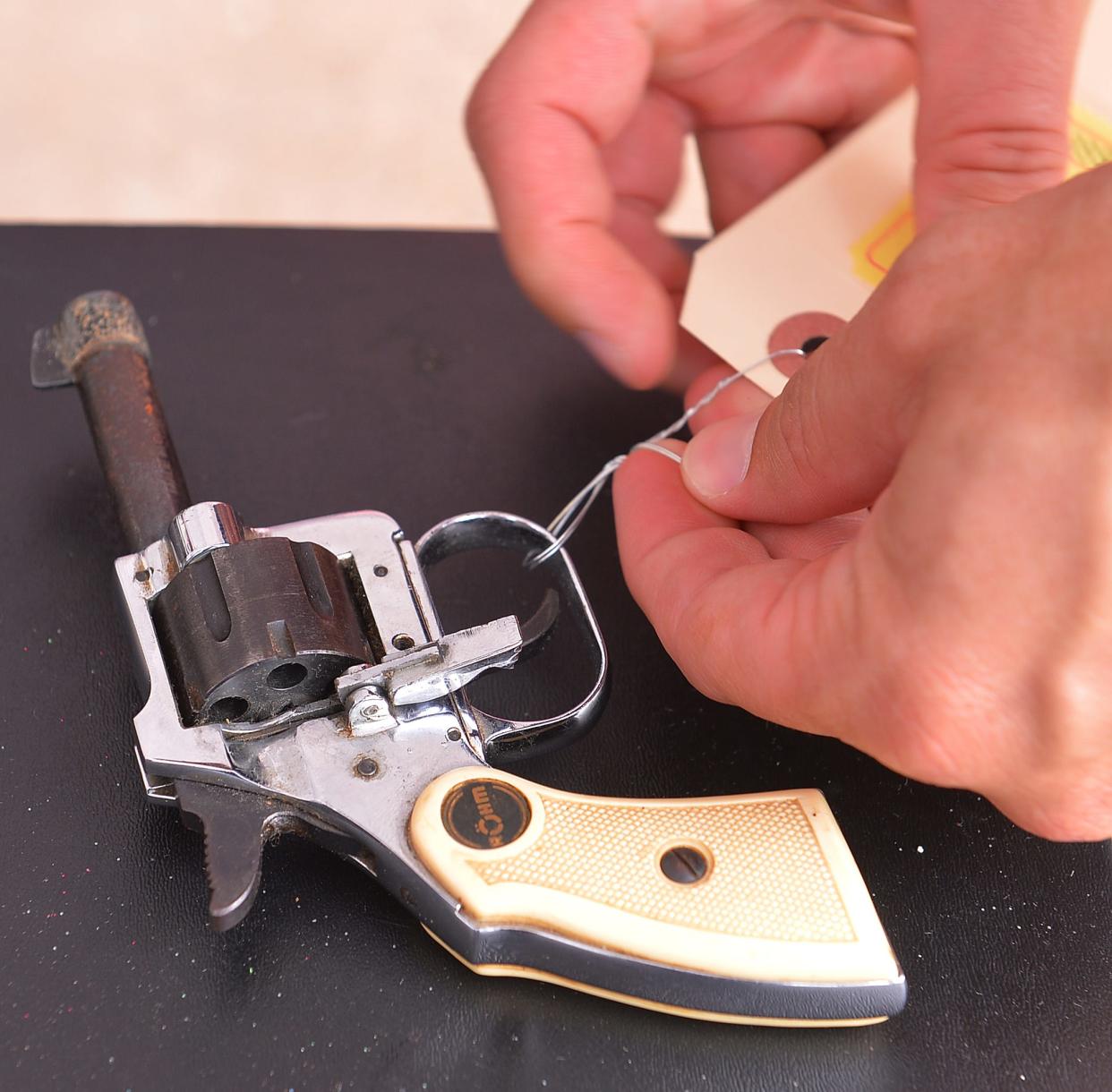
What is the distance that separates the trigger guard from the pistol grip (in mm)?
40

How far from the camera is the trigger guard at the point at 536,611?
2.09 feet

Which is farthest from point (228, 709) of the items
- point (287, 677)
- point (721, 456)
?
point (721, 456)

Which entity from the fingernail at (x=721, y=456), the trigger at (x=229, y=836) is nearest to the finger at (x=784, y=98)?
the fingernail at (x=721, y=456)

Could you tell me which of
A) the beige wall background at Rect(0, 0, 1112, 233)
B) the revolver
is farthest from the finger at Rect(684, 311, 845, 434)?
the beige wall background at Rect(0, 0, 1112, 233)

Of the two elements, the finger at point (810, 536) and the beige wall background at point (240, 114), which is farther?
the beige wall background at point (240, 114)

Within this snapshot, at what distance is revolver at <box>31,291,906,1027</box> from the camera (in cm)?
55

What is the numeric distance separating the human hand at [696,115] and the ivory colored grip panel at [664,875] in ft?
1.17

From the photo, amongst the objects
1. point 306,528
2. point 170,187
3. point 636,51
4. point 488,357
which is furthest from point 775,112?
point 170,187

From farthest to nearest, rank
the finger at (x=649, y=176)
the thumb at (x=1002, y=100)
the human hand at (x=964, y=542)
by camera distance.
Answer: the finger at (x=649, y=176)
the thumb at (x=1002, y=100)
the human hand at (x=964, y=542)

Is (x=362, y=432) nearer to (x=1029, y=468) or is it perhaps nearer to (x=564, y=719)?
(x=564, y=719)

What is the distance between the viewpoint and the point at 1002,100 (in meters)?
0.77

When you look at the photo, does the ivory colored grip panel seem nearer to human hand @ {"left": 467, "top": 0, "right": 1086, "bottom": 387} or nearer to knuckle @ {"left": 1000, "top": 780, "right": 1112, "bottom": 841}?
knuckle @ {"left": 1000, "top": 780, "right": 1112, "bottom": 841}

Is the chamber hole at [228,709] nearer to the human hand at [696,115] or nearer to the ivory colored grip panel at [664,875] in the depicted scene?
the ivory colored grip panel at [664,875]

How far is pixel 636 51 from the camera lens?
90 centimetres
